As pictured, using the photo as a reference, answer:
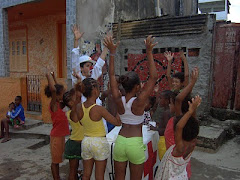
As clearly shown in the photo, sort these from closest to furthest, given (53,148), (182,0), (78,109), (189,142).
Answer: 1. (189,142)
2. (78,109)
3. (53,148)
4. (182,0)

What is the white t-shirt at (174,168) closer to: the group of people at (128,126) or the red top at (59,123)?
the group of people at (128,126)

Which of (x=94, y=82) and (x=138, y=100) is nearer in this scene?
(x=138, y=100)

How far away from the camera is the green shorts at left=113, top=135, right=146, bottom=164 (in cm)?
226

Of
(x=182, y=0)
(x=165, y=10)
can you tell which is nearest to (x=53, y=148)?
(x=165, y=10)

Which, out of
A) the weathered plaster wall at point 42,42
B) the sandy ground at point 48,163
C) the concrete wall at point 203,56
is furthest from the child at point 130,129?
the weathered plaster wall at point 42,42

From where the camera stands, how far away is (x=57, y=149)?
312 cm

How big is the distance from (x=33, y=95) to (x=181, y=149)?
256 inches

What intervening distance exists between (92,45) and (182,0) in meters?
8.26

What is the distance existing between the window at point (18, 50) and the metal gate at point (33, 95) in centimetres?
263

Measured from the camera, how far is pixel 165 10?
1026 cm

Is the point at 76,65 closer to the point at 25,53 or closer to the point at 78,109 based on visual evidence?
the point at 78,109

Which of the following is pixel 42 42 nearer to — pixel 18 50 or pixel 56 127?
pixel 18 50

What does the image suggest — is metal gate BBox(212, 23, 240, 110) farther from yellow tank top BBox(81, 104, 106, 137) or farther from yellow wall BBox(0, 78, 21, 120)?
yellow wall BBox(0, 78, 21, 120)

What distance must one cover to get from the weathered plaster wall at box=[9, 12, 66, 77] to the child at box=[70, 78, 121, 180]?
20.9 ft
